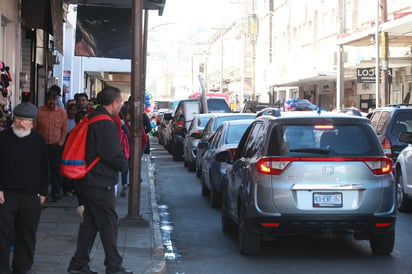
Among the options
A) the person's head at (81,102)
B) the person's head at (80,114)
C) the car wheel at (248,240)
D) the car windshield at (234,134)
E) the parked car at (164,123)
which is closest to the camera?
the car wheel at (248,240)

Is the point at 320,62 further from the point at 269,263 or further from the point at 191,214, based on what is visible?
the point at 269,263

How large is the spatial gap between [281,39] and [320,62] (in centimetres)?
1485

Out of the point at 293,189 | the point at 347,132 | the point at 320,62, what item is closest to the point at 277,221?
the point at 293,189

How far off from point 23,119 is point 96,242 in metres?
2.86

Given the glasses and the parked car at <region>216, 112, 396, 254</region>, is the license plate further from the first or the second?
the glasses

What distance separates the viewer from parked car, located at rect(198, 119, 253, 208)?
43.5 ft

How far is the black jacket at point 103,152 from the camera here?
6.83 meters

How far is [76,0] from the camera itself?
53.1 ft

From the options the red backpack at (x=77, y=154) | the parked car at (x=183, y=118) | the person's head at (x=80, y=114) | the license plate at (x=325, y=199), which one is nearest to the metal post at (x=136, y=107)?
the person's head at (x=80, y=114)

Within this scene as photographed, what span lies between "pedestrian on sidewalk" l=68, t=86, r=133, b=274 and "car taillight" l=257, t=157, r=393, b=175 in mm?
2045

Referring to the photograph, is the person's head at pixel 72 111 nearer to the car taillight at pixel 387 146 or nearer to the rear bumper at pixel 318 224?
the car taillight at pixel 387 146

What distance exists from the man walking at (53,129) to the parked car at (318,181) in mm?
5130

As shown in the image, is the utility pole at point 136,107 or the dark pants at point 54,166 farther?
the dark pants at point 54,166

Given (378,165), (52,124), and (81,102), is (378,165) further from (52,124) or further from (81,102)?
(81,102)
